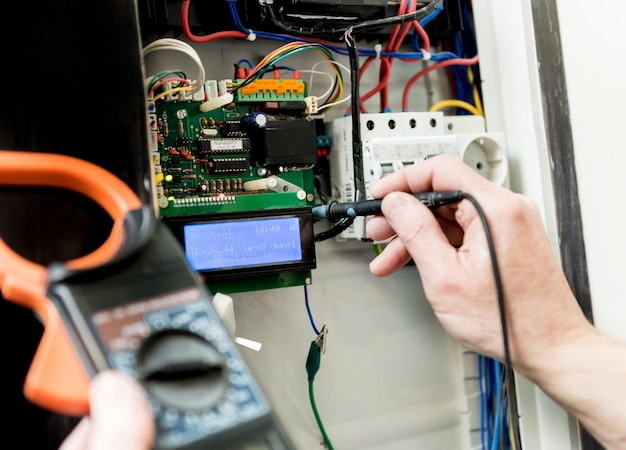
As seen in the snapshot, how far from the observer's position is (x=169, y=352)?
1.57 feet

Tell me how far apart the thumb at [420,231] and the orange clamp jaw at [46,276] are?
0.41 metres

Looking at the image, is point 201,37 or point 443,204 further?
point 201,37

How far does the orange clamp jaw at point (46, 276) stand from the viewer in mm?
451

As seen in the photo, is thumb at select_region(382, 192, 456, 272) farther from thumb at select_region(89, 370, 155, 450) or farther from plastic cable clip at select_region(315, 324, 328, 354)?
thumb at select_region(89, 370, 155, 450)

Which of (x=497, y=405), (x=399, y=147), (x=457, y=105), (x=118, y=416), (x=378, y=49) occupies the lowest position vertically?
(x=497, y=405)

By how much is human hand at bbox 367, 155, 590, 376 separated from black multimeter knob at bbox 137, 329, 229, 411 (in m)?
0.43

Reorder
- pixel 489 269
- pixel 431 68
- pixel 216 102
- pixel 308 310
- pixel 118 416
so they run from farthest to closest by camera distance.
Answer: pixel 431 68 < pixel 308 310 < pixel 216 102 < pixel 489 269 < pixel 118 416

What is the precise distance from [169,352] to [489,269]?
1.61 feet

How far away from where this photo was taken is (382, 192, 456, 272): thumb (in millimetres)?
819

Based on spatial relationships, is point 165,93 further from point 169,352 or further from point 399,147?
point 169,352

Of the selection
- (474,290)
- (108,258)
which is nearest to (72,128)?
(108,258)

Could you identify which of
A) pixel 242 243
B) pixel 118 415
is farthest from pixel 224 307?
pixel 118 415

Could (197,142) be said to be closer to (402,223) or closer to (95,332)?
(402,223)

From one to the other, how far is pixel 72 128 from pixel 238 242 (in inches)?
13.3
